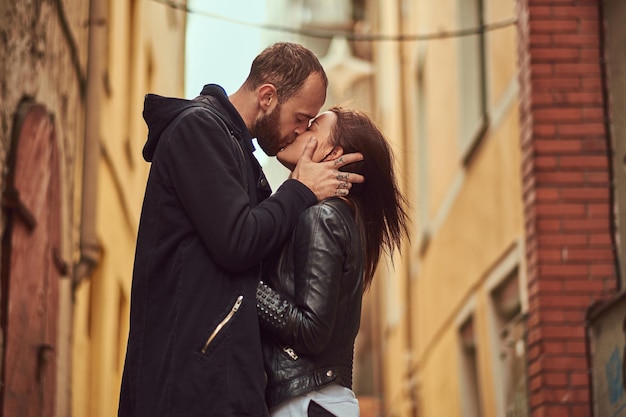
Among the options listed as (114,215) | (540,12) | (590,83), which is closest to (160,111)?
(590,83)

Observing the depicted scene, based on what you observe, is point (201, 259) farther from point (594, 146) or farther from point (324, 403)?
point (594, 146)

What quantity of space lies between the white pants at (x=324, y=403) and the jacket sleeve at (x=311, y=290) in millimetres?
122

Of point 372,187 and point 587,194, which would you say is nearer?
point 372,187

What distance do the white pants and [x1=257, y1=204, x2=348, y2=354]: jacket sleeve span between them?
12 cm

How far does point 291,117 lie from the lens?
148 inches

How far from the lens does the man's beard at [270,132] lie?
3.78 m

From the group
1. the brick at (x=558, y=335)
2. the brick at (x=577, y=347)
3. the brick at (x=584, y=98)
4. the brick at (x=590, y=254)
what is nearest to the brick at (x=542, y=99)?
the brick at (x=584, y=98)

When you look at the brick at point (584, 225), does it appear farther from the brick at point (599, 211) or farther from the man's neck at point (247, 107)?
the man's neck at point (247, 107)

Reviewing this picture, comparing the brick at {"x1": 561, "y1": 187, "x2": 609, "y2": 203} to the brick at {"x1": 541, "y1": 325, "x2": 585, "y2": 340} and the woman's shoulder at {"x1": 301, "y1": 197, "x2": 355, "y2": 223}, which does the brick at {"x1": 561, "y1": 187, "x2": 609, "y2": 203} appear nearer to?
the brick at {"x1": 541, "y1": 325, "x2": 585, "y2": 340}

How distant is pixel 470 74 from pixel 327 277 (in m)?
9.29

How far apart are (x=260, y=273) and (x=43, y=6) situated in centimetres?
440

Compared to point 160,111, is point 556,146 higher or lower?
higher

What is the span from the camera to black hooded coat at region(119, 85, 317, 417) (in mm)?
3312

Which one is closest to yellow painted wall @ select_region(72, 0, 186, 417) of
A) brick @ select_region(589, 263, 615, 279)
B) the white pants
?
brick @ select_region(589, 263, 615, 279)
